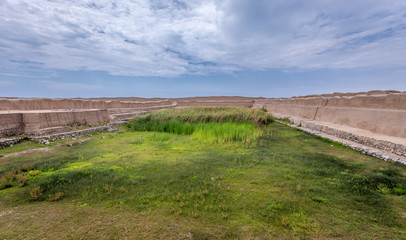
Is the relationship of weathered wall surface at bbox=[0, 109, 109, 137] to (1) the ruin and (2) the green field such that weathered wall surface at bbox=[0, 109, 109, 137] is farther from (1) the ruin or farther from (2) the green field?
(2) the green field

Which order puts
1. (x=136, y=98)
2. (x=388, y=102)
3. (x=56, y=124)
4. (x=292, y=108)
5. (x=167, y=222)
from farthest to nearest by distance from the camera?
(x=136, y=98) → (x=292, y=108) → (x=56, y=124) → (x=388, y=102) → (x=167, y=222)

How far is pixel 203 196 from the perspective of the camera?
8.96 feet

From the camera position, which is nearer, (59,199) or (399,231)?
(399,231)

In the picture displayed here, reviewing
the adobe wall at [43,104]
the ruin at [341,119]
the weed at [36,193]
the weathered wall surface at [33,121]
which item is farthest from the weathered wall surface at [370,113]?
the adobe wall at [43,104]

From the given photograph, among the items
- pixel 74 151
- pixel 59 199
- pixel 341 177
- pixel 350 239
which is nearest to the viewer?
pixel 350 239

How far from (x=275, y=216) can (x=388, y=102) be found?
21.7ft

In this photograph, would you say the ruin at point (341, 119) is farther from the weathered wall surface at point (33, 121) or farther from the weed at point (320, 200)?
the weed at point (320, 200)

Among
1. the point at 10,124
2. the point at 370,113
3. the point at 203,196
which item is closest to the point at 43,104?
the point at 10,124

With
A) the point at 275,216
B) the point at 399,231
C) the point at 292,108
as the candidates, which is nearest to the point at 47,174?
the point at 275,216

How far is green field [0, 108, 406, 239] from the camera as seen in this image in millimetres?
2068

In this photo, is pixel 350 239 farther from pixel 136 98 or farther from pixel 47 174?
pixel 136 98

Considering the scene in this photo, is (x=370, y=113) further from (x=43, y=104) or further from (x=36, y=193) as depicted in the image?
(x=43, y=104)

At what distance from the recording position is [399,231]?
2035mm

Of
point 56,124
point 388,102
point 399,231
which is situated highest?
point 388,102
